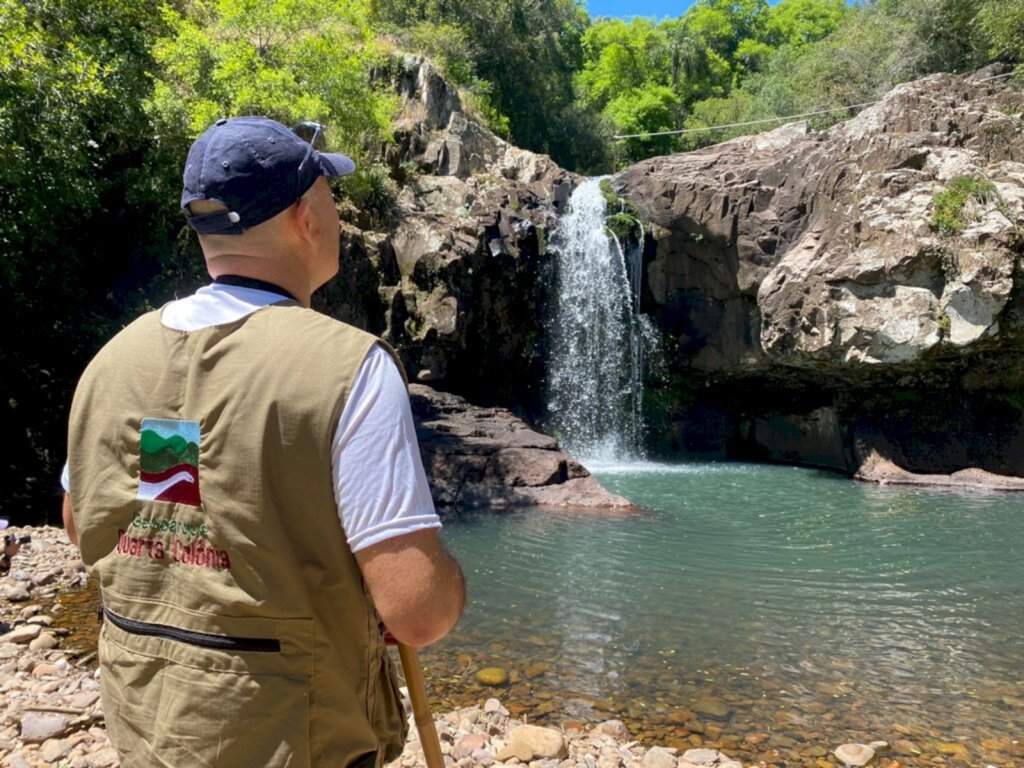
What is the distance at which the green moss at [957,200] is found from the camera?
14.1 meters

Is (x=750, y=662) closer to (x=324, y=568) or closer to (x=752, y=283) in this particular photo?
(x=324, y=568)

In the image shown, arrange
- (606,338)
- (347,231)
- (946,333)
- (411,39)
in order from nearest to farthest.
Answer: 1. (946,333)
2. (347,231)
3. (606,338)
4. (411,39)

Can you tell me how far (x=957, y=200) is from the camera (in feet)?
46.4

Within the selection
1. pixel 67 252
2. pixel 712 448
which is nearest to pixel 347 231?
pixel 67 252

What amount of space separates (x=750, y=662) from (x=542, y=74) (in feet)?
94.4

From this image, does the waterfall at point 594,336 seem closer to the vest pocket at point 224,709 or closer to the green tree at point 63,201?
the green tree at point 63,201

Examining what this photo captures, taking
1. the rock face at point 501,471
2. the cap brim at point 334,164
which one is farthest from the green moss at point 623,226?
the cap brim at point 334,164

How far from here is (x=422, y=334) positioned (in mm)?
16438

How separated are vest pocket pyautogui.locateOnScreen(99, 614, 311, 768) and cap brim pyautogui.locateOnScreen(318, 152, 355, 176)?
82 centimetres

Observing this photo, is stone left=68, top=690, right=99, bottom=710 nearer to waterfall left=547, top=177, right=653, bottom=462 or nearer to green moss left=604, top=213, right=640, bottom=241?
waterfall left=547, top=177, right=653, bottom=462

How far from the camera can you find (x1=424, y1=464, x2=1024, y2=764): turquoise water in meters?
4.48

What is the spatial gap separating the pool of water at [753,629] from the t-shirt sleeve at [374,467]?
11.5 ft

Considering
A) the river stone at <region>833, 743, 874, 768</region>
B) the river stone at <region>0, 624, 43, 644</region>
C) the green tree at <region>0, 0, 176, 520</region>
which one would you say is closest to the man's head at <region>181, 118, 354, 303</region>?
the river stone at <region>833, 743, 874, 768</region>

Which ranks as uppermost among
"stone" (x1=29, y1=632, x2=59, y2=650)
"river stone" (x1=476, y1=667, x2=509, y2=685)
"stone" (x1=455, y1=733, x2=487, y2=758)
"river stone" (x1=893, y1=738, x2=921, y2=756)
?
"stone" (x1=455, y1=733, x2=487, y2=758)
